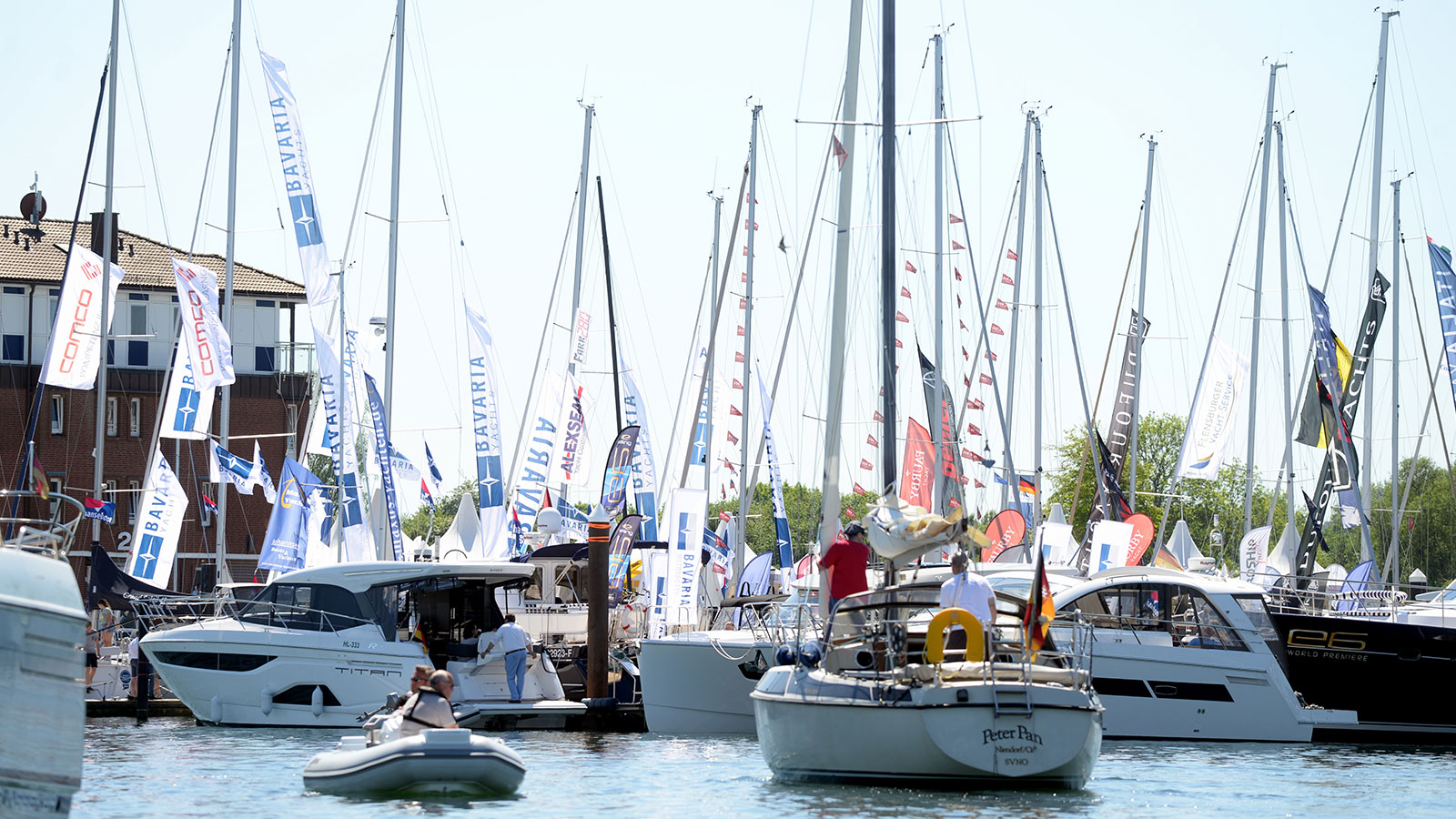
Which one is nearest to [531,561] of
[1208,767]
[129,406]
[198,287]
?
[198,287]

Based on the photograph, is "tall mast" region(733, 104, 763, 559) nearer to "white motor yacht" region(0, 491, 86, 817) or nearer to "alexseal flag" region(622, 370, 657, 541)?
"alexseal flag" region(622, 370, 657, 541)

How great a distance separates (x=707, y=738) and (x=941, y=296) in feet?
44.2

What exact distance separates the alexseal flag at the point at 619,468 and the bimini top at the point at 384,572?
13.8ft

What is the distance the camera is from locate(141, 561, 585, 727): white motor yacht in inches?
1080

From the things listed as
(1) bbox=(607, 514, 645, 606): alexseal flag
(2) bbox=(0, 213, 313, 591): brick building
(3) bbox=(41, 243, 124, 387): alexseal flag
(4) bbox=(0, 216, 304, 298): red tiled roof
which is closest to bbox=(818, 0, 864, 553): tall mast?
(1) bbox=(607, 514, 645, 606): alexseal flag

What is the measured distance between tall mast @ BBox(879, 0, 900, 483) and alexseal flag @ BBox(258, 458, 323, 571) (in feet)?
49.1

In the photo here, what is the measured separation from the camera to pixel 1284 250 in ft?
139

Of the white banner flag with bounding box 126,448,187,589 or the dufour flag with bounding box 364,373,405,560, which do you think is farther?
the dufour flag with bounding box 364,373,405,560

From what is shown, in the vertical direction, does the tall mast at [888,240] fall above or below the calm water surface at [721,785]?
above

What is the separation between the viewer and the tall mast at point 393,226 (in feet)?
112

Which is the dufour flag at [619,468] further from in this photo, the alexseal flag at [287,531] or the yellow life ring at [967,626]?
the yellow life ring at [967,626]

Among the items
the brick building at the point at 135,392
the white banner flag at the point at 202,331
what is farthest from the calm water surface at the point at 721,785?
the brick building at the point at 135,392

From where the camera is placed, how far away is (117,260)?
6000cm

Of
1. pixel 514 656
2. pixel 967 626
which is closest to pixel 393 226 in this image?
pixel 514 656
